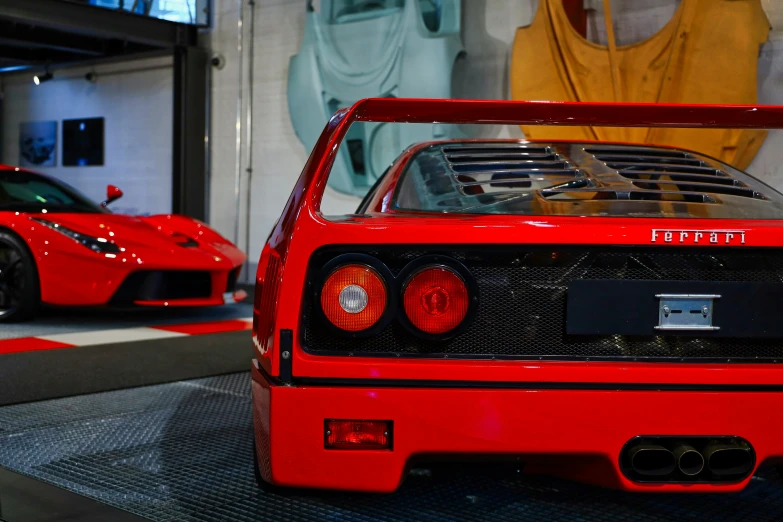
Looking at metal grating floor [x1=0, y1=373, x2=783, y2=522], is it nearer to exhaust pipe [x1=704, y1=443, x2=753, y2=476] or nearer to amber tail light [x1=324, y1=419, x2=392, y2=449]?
amber tail light [x1=324, y1=419, x2=392, y2=449]

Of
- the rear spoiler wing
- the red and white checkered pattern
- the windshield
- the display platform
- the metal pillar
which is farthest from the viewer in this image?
the metal pillar

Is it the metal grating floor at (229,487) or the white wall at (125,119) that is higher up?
the white wall at (125,119)

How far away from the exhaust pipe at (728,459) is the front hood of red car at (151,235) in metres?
3.64

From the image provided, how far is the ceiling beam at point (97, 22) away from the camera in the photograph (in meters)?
7.31

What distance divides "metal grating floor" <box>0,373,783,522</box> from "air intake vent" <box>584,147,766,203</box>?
0.68 m

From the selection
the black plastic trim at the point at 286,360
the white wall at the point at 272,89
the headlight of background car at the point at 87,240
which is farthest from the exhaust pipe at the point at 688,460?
the white wall at the point at 272,89

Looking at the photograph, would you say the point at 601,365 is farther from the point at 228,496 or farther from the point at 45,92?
the point at 45,92

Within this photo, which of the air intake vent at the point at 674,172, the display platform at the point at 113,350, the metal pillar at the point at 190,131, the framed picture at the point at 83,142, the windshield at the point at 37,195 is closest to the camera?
the air intake vent at the point at 674,172

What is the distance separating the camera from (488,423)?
1.31 m

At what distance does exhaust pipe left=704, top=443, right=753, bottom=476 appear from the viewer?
132 cm

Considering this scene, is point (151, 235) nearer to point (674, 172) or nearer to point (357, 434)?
point (674, 172)

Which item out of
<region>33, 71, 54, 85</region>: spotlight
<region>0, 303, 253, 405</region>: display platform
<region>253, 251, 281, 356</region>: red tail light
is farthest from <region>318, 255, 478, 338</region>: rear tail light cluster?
<region>33, 71, 54, 85</region>: spotlight

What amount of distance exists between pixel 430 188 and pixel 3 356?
2.45m

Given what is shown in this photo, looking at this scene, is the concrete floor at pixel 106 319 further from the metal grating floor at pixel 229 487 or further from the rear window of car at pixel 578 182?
the rear window of car at pixel 578 182
